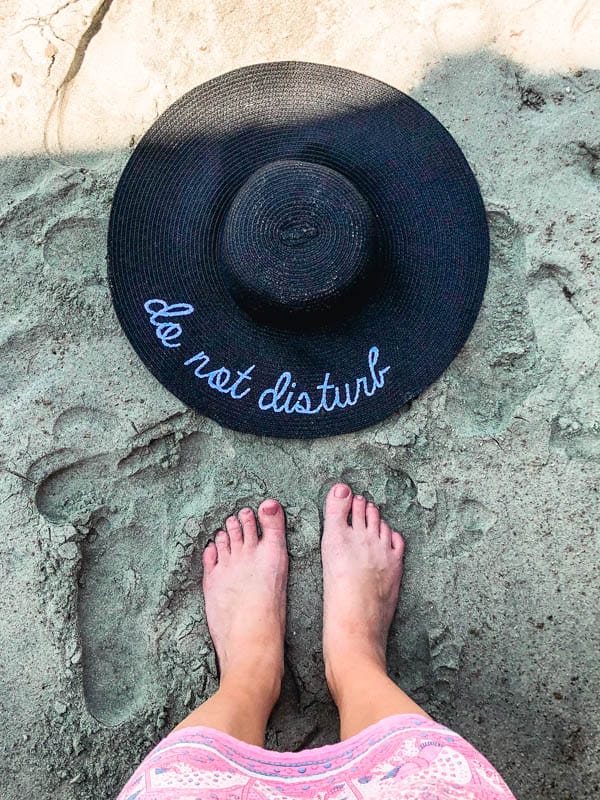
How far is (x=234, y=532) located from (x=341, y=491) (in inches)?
9.4

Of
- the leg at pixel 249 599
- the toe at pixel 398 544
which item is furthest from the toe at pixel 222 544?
the toe at pixel 398 544

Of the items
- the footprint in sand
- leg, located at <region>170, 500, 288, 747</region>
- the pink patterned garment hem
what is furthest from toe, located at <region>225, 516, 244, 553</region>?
the pink patterned garment hem

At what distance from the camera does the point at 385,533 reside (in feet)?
4.56

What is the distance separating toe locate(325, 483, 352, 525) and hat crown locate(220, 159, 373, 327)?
14.6 inches

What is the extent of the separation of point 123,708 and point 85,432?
1.80 feet

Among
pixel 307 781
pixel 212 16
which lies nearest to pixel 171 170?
pixel 212 16

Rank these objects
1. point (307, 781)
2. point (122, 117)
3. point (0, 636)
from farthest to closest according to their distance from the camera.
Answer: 1. point (122, 117)
2. point (0, 636)
3. point (307, 781)

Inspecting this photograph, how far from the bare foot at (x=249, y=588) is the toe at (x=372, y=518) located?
0.59ft

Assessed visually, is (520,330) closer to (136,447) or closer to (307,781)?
(136,447)

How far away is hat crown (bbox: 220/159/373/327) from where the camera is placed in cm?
124

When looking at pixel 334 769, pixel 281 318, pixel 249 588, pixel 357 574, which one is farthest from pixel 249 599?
pixel 281 318

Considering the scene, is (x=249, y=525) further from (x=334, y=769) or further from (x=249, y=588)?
(x=334, y=769)

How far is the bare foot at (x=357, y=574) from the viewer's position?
133cm

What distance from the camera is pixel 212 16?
146 cm
